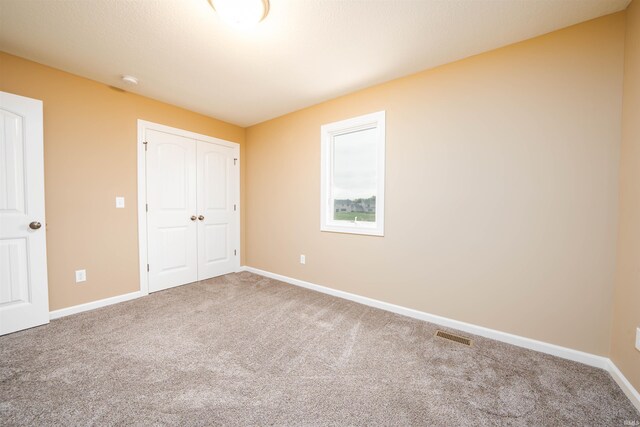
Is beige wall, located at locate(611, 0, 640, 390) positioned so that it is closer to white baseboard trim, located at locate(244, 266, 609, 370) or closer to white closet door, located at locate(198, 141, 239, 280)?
white baseboard trim, located at locate(244, 266, 609, 370)

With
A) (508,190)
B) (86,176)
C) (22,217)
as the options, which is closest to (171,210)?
(86,176)

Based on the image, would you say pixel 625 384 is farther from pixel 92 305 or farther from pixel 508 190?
pixel 92 305

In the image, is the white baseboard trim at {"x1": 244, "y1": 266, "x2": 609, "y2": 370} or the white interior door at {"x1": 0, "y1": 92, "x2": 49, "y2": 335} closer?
the white baseboard trim at {"x1": 244, "y1": 266, "x2": 609, "y2": 370}

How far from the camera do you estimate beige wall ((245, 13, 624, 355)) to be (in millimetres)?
1716

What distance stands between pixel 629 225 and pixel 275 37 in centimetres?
281

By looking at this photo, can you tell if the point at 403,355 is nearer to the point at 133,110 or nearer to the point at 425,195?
the point at 425,195

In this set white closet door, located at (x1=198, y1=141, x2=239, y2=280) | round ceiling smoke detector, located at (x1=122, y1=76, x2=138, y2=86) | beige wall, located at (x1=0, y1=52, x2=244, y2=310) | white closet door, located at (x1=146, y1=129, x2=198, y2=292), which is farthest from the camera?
white closet door, located at (x1=198, y1=141, x2=239, y2=280)

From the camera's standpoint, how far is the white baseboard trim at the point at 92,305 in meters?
2.40

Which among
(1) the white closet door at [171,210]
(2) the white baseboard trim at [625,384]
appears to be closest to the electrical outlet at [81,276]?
(1) the white closet door at [171,210]

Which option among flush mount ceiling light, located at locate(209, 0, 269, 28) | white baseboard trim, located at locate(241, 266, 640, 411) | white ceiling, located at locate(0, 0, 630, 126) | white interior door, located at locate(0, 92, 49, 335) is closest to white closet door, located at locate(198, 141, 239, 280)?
white ceiling, located at locate(0, 0, 630, 126)

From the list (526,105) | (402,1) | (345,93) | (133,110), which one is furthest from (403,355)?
(133,110)

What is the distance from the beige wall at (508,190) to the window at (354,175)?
0.39ft

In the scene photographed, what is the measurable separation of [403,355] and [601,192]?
6.05 feet

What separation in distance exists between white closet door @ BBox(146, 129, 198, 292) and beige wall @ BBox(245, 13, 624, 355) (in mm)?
2249
